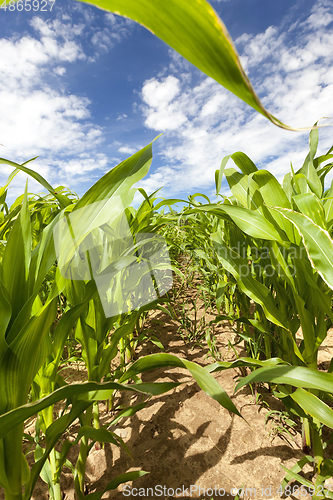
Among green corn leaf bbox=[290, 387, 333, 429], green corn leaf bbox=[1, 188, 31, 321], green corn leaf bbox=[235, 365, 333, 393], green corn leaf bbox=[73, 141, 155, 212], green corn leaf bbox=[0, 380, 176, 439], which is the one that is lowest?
green corn leaf bbox=[290, 387, 333, 429]

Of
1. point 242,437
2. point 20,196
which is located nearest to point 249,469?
point 242,437

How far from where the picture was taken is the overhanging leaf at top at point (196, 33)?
0.33 feet

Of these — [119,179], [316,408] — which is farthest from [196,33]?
[316,408]

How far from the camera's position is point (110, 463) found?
2.23 ft

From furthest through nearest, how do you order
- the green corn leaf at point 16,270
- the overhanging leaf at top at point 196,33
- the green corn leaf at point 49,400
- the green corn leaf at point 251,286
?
the green corn leaf at point 251,286, the green corn leaf at point 16,270, the green corn leaf at point 49,400, the overhanging leaf at top at point 196,33

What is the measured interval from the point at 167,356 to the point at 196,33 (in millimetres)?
A: 387

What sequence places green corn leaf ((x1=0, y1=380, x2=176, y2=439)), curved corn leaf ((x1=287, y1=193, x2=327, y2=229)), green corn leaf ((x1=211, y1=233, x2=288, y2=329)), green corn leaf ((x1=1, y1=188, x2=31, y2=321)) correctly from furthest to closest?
green corn leaf ((x1=211, y1=233, x2=288, y2=329)) < curved corn leaf ((x1=287, y1=193, x2=327, y2=229)) < green corn leaf ((x1=1, y1=188, x2=31, y2=321)) < green corn leaf ((x1=0, y1=380, x2=176, y2=439))

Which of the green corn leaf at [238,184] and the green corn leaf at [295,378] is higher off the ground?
the green corn leaf at [238,184]

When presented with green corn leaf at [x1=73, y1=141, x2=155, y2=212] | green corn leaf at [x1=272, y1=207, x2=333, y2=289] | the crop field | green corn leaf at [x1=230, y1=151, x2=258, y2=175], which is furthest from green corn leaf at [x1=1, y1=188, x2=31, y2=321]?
green corn leaf at [x1=230, y1=151, x2=258, y2=175]

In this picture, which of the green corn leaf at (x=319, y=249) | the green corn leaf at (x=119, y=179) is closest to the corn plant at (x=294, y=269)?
the green corn leaf at (x=319, y=249)

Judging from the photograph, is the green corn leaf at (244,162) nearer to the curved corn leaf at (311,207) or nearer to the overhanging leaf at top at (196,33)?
the curved corn leaf at (311,207)

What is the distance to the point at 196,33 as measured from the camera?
0.12 m

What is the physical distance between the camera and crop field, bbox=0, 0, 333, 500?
0.33 m

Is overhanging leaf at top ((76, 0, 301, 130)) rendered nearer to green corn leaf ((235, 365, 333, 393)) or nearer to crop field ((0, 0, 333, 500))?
crop field ((0, 0, 333, 500))
